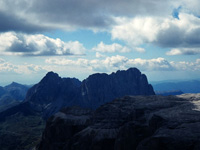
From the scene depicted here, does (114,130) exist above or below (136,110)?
below

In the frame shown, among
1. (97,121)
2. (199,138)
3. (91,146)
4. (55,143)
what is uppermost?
(199,138)

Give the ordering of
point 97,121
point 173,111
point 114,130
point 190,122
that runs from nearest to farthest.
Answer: point 190,122 < point 173,111 < point 114,130 < point 97,121

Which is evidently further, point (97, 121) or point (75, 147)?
point (97, 121)

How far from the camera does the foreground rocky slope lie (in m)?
86.7

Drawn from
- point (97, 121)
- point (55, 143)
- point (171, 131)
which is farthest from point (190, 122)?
point (55, 143)

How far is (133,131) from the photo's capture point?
371 ft

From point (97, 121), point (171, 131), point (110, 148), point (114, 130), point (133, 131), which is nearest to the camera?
point (171, 131)

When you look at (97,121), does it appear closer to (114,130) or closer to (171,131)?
(114,130)

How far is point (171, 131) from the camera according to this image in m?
92.1

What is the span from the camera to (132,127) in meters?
114

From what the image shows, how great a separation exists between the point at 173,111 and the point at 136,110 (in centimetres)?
3227

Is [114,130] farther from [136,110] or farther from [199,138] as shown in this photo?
[199,138]

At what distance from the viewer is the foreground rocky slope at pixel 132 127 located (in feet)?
284

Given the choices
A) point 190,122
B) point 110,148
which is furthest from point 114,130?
point 190,122
